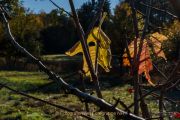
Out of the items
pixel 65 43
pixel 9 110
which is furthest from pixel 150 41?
pixel 65 43

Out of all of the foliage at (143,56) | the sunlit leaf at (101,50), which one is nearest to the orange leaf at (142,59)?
the foliage at (143,56)

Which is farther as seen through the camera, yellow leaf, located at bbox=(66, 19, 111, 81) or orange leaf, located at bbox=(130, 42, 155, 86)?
yellow leaf, located at bbox=(66, 19, 111, 81)

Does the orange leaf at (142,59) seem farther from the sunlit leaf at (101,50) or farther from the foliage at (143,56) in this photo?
the sunlit leaf at (101,50)

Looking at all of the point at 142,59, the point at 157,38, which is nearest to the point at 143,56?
the point at 142,59

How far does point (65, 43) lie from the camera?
31469 millimetres

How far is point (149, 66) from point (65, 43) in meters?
31.2

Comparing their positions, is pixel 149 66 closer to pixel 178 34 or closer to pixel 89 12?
pixel 178 34

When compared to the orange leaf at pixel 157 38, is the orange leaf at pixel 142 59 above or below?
below

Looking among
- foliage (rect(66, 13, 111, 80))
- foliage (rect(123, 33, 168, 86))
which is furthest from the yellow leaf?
foliage (rect(123, 33, 168, 86))

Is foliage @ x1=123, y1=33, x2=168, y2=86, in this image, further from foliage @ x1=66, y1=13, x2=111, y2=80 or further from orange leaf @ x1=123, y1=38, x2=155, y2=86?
foliage @ x1=66, y1=13, x2=111, y2=80

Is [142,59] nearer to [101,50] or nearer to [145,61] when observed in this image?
[145,61]

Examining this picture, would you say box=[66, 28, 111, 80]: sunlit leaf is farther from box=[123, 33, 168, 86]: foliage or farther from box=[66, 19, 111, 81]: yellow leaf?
box=[123, 33, 168, 86]: foliage

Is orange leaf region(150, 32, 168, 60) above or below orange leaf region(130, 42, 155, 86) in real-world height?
above

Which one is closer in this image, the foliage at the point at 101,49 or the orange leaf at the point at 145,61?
the orange leaf at the point at 145,61
